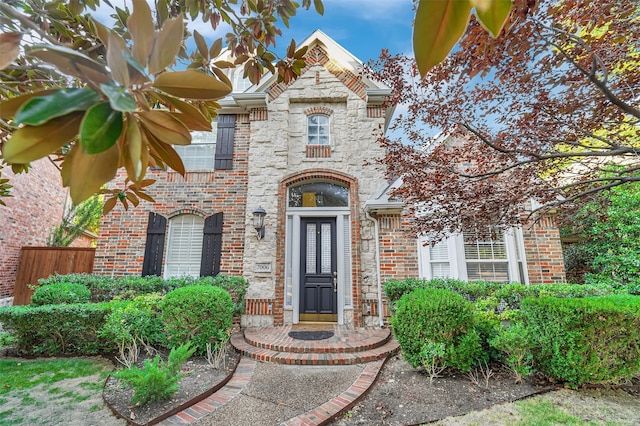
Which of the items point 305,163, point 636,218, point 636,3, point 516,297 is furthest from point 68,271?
point 636,218

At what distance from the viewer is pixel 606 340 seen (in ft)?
10.6

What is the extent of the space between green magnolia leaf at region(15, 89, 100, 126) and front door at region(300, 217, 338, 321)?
640 centimetres

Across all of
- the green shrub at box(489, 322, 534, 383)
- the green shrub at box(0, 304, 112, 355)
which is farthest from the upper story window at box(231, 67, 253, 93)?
the green shrub at box(489, 322, 534, 383)

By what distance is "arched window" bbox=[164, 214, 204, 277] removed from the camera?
6883mm

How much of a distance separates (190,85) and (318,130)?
22.4ft

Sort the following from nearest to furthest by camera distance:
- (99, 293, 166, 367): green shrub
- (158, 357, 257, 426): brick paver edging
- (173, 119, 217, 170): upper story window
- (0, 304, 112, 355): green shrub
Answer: (158, 357, 257, 426): brick paver edging → (99, 293, 166, 367): green shrub → (0, 304, 112, 355): green shrub → (173, 119, 217, 170): upper story window

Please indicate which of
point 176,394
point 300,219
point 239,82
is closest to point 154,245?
point 300,219

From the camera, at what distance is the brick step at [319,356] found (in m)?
4.32

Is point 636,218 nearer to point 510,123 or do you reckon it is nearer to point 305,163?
point 510,123

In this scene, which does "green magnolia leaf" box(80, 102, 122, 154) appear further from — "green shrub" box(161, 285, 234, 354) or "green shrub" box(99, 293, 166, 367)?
"green shrub" box(161, 285, 234, 354)

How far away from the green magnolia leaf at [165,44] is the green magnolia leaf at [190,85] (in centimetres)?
4

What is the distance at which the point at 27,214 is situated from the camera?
30.5 ft

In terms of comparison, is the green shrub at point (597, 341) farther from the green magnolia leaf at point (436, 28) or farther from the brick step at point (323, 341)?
the green magnolia leaf at point (436, 28)

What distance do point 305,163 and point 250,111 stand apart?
2.06m
